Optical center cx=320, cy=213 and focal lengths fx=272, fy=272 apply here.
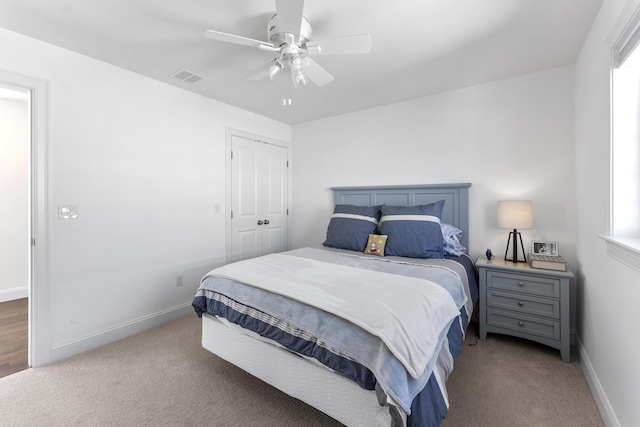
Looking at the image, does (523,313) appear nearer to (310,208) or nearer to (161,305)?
(310,208)

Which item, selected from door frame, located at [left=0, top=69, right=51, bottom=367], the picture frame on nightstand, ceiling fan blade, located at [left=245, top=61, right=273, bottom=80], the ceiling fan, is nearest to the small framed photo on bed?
A: the picture frame on nightstand

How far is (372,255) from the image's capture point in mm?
2686

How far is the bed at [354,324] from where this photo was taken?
1.18m

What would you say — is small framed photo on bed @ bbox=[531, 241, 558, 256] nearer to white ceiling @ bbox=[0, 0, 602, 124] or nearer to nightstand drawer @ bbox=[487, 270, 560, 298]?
nightstand drawer @ bbox=[487, 270, 560, 298]

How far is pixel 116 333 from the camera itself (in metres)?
2.48

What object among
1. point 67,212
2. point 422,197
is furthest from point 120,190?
point 422,197

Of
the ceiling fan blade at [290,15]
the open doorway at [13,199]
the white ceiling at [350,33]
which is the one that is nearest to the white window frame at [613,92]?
the white ceiling at [350,33]

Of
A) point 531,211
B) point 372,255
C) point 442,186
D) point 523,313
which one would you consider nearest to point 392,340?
point 372,255

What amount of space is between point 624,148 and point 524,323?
147 cm

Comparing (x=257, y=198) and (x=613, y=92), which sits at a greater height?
(x=613, y=92)

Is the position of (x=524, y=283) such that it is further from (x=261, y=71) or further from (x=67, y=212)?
(x=67, y=212)

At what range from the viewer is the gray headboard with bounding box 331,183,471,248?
2902 millimetres

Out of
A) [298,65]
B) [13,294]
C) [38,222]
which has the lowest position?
[13,294]

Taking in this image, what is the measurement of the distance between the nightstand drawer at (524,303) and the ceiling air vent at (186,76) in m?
3.37
